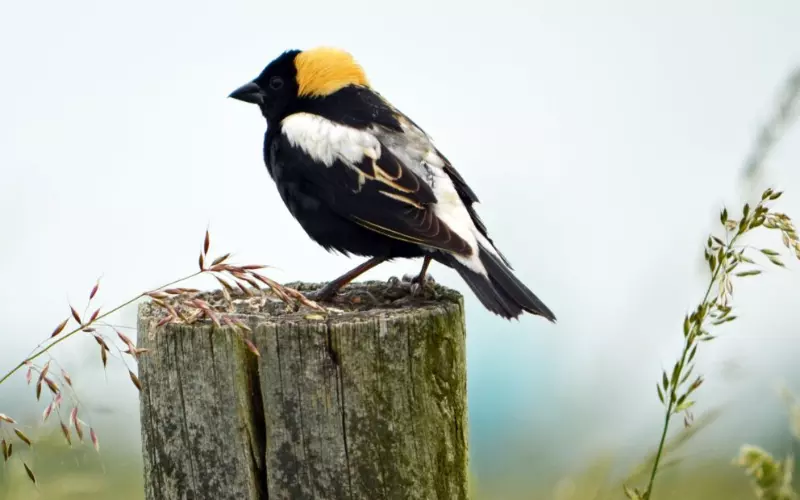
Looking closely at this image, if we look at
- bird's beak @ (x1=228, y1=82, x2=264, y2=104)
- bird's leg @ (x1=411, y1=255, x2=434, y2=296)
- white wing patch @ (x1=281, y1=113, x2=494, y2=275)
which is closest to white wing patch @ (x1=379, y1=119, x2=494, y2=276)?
white wing patch @ (x1=281, y1=113, x2=494, y2=275)

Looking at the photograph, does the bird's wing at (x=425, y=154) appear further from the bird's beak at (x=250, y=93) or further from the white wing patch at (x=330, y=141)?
the bird's beak at (x=250, y=93)

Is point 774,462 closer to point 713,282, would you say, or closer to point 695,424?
point 695,424

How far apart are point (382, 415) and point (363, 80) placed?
7.64ft

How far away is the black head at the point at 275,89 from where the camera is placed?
4586mm

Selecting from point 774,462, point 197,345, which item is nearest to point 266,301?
point 197,345

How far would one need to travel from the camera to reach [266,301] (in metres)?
3.28

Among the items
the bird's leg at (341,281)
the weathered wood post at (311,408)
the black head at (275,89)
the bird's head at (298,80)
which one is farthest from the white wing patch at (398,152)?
the weathered wood post at (311,408)

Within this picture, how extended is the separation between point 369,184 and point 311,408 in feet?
4.27

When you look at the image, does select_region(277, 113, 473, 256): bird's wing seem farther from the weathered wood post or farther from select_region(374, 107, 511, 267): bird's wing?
the weathered wood post

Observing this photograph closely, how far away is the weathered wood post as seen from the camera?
242 cm

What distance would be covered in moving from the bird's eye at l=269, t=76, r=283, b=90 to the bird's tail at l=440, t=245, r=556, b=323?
179 cm

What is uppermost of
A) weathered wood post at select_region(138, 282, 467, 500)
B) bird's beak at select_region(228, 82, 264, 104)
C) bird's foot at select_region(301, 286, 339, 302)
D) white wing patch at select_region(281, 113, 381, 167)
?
bird's beak at select_region(228, 82, 264, 104)

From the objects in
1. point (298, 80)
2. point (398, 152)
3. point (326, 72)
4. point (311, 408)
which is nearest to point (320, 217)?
point (398, 152)

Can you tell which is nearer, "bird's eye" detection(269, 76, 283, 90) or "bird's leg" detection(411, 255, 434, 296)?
"bird's leg" detection(411, 255, 434, 296)
